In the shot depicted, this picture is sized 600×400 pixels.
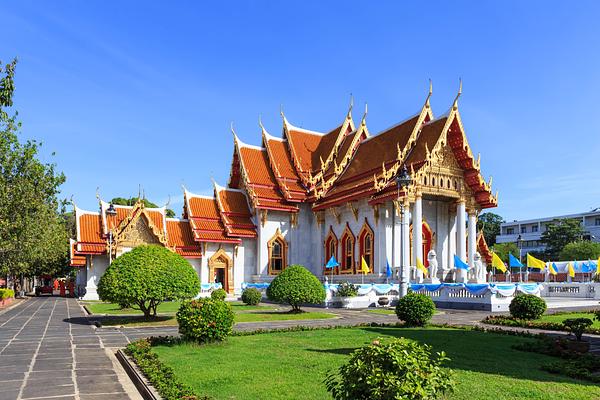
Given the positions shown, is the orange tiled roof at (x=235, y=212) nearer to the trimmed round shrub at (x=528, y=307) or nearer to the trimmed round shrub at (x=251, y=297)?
the trimmed round shrub at (x=251, y=297)

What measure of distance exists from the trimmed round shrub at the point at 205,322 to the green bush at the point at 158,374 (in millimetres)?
960

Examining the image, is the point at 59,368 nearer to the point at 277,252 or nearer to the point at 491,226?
the point at 277,252

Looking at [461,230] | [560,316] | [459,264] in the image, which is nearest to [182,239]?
[459,264]

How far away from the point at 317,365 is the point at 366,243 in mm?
25736

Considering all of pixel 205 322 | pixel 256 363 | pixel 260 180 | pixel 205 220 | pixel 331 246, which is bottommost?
pixel 256 363

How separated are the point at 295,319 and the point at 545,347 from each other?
1056 cm

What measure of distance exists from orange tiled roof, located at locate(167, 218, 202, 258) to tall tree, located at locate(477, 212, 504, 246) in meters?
72.1

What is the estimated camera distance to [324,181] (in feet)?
131

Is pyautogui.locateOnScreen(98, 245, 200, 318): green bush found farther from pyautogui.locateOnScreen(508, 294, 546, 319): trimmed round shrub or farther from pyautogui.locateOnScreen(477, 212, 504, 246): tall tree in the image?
pyautogui.locateOnScreen(477, 212, 504, 246): tall tree

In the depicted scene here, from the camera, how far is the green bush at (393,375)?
472 centimetres

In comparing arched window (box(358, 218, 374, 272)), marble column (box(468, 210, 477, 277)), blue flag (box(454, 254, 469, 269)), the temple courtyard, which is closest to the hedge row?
the temple courtyard

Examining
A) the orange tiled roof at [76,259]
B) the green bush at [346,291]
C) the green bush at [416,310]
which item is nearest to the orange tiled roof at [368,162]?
the green bush at [346,291]

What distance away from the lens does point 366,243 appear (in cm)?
3509

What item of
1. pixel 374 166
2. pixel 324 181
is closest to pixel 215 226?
pixel 324 181
